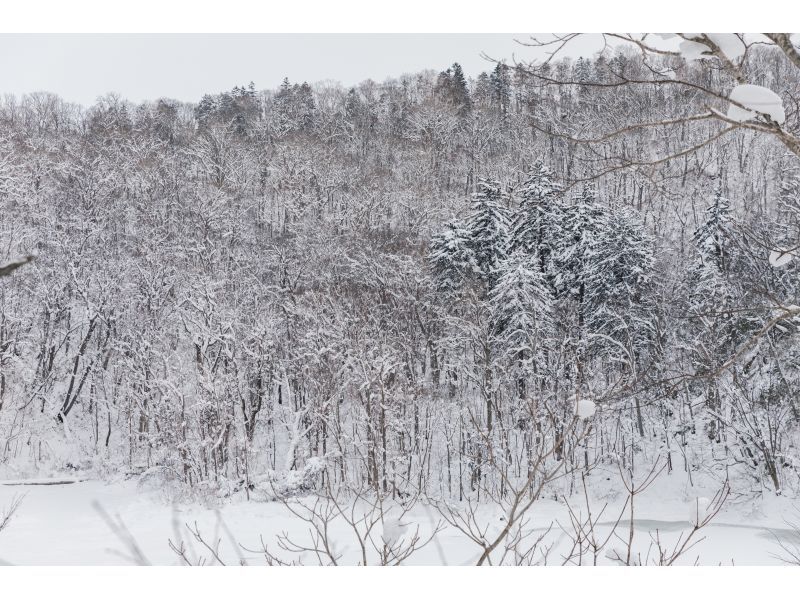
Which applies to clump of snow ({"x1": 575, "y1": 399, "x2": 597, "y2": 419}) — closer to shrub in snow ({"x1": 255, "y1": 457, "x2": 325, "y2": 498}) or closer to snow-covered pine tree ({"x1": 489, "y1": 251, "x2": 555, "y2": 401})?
shrub in snow ({"x1": 255, "y1": 457, "x2": 325, "y2": 498})

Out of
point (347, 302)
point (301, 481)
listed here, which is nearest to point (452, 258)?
point (347, 302)

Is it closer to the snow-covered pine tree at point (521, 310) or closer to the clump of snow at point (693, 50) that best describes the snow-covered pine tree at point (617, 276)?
the snow-covered pine tree at point (521, 310)

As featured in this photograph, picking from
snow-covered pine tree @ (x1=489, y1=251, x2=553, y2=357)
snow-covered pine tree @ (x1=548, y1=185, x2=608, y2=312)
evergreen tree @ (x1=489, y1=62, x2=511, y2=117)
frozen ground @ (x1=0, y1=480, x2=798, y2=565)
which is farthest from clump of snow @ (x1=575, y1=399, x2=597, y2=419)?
snow-covered pine tree @ (x1=548, y1=185, x2=608, y2=312)

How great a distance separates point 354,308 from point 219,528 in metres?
8.42

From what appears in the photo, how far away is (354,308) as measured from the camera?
1352 cm

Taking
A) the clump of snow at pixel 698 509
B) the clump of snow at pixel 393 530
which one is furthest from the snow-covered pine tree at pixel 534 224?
the clump of snow at pixel 393 530

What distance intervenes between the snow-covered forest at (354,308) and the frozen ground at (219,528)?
476 mm

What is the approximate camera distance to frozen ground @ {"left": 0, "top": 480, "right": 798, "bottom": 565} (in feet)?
11.7

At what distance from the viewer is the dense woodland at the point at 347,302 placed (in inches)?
378

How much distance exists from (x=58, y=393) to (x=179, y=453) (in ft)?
14.4

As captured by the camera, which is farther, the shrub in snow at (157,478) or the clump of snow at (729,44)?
the shrub in snow at (157,478)

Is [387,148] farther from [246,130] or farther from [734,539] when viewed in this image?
[734,539]

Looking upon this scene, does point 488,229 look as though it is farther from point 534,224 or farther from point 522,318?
point 522,318
